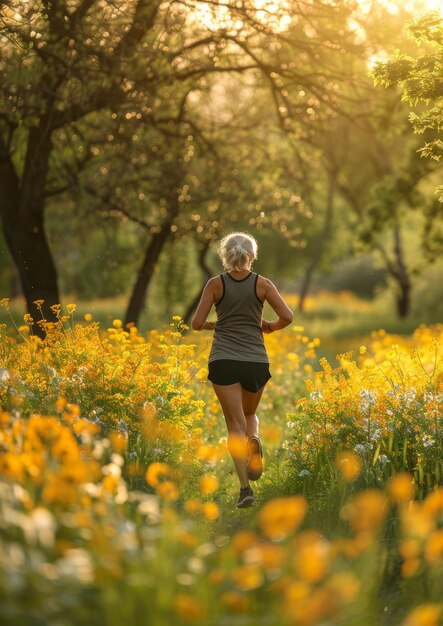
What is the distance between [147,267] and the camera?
14.6m

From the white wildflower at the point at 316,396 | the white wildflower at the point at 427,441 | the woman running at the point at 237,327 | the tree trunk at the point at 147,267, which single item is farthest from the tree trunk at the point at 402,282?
the white wildflower at the point at 427,441

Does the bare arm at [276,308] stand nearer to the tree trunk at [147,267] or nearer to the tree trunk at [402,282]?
the tree trunk at [147,267]

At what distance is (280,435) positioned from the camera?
1038cm

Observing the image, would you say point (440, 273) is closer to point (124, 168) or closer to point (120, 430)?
point (124, 168)

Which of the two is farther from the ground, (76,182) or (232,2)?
(232,2)

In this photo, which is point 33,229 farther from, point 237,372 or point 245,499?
point 245,499

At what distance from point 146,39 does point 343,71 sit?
2.59 metres

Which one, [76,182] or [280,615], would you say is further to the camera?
[76,182]

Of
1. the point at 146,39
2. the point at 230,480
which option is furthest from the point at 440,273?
the point at 230,480

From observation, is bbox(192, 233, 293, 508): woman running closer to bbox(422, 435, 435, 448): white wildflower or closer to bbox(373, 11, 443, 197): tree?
bbox(422, 435, 435, 448): white wildflower

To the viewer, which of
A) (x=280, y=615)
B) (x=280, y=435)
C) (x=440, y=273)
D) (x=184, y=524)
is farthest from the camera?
(x=440, y=273)

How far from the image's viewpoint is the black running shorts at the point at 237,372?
6.90 m

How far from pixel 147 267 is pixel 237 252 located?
795cm

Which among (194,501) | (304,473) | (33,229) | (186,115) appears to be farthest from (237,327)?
(186,115)
